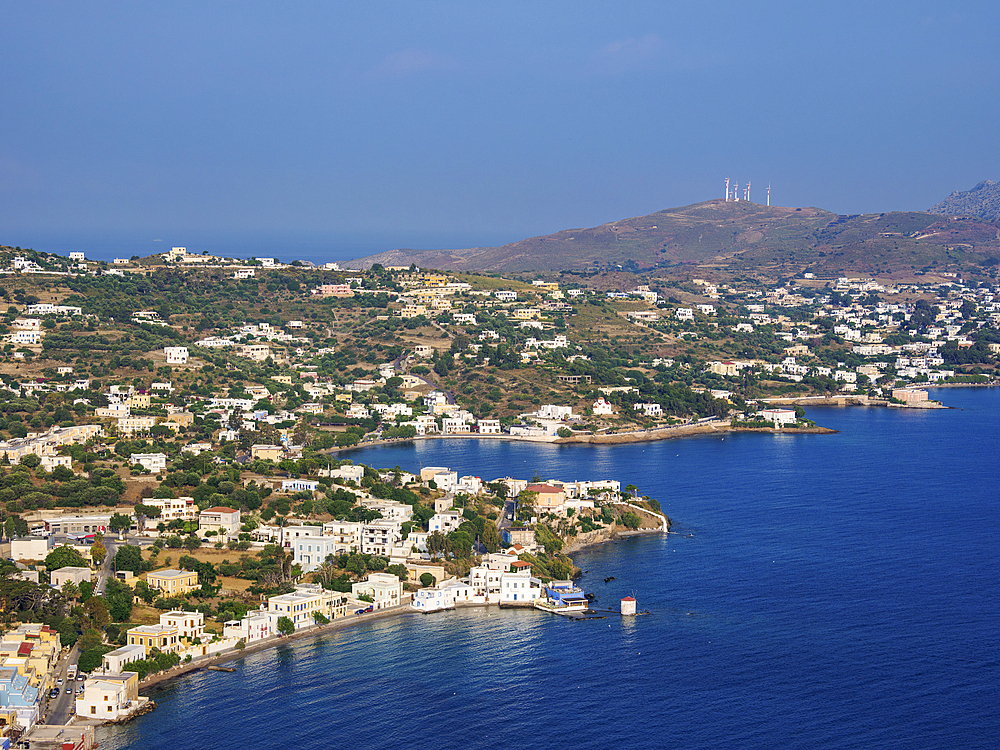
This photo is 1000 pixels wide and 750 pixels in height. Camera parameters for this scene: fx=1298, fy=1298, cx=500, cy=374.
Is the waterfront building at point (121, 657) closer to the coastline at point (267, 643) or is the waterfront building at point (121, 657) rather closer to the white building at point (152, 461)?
the coastline at point (267, 643)

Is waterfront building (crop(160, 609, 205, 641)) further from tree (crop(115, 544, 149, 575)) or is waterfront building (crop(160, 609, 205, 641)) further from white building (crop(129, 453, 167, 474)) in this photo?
white building (crop(129, 453, 167, 474))

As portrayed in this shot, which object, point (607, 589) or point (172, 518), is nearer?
point (607, 589)

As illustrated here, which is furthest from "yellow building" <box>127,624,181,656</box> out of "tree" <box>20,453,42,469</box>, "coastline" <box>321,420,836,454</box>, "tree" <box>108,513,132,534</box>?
"coastline" <box>321,420,836,454</box>

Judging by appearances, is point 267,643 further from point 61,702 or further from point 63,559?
point 63,559

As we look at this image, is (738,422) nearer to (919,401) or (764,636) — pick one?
(919,401)

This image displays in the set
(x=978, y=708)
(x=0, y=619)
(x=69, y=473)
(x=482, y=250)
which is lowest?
(x=978, y=708)

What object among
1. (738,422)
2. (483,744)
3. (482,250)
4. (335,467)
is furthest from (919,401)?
(482,250)
